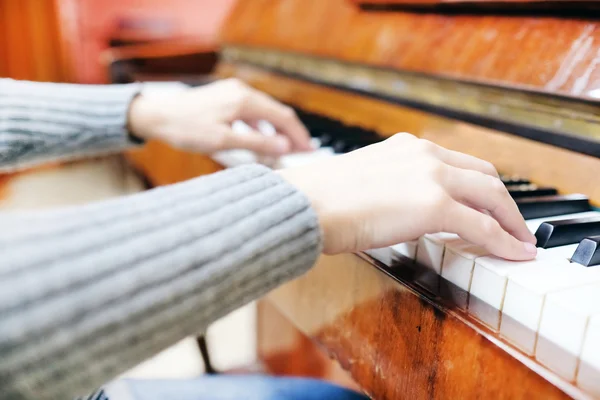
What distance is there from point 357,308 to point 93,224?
11.8 inches

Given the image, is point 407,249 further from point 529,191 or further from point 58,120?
point 58,120

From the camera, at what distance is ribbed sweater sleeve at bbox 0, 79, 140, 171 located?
30.4 inches

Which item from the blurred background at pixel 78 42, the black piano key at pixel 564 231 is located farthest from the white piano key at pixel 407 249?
the blurred background at pixel 78 42

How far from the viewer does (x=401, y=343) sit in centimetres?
51

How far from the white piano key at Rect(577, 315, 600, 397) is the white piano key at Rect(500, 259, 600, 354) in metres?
0.04

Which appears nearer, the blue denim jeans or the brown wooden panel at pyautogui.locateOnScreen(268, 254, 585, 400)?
the brown wooden panel at pyautogui.locateOnScreen(268, 254, 585, 400)

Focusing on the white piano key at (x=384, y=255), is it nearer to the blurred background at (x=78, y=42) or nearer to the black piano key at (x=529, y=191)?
the black piano key at (x=529, y=191)

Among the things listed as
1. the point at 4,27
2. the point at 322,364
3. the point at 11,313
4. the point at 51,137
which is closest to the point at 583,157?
the point at 11,313

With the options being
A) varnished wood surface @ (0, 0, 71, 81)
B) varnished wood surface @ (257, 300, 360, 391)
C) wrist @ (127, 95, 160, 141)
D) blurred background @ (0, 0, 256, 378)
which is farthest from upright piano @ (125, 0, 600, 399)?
varnished wood surface @ (0, 0, 71, 81)

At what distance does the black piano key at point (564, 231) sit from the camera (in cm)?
48

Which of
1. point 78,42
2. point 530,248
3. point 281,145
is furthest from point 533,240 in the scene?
point 78,42

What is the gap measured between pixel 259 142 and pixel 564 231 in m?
0.42

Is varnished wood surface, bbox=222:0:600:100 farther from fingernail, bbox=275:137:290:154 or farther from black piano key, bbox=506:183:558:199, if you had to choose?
fingernail, bbox=275:137:290:154

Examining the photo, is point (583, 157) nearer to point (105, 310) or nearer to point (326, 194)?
point (326, 194)
